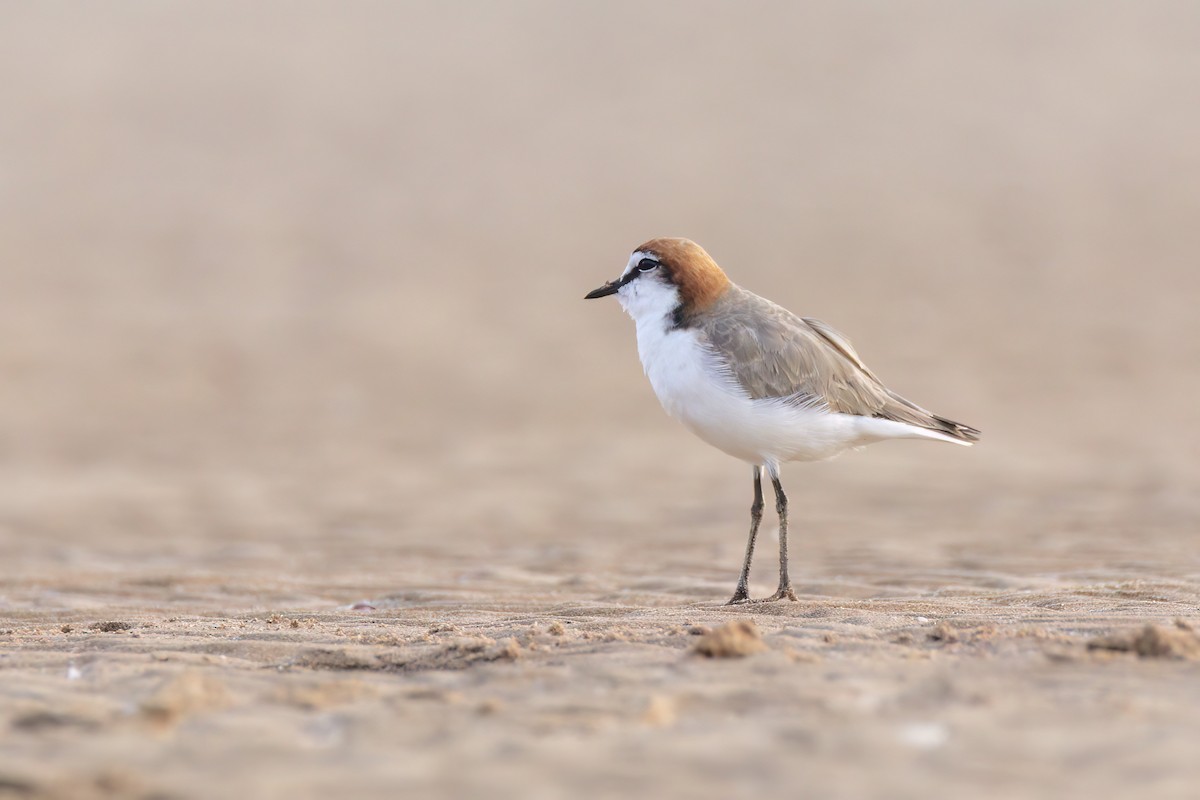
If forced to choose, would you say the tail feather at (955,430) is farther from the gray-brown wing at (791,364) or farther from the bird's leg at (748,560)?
the bird's leg at (748,560)

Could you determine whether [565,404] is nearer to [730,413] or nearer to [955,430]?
[955,430]

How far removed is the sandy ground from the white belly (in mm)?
820

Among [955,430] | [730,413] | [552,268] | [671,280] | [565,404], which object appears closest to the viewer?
[730,413]

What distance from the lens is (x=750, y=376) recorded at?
7.04m

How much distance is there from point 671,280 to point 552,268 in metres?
13.8

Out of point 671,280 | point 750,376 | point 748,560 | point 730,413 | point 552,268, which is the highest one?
point 552,268

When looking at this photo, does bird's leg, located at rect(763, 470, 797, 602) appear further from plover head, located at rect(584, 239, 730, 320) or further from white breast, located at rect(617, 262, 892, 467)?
plover head, located at rect(584, 239, 730, 320)

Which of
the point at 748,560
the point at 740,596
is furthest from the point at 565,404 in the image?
the point at 740,596

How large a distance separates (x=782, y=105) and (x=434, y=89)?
682cm

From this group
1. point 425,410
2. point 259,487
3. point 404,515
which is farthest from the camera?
point 425,410

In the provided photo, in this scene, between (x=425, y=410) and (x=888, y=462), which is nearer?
(x=888, y=462)

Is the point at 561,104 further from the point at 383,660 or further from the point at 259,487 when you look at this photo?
the point at 383,660

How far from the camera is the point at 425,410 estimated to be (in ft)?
54.1

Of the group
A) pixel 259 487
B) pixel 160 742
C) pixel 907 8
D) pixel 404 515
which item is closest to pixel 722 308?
Answer: pixel 160 742
